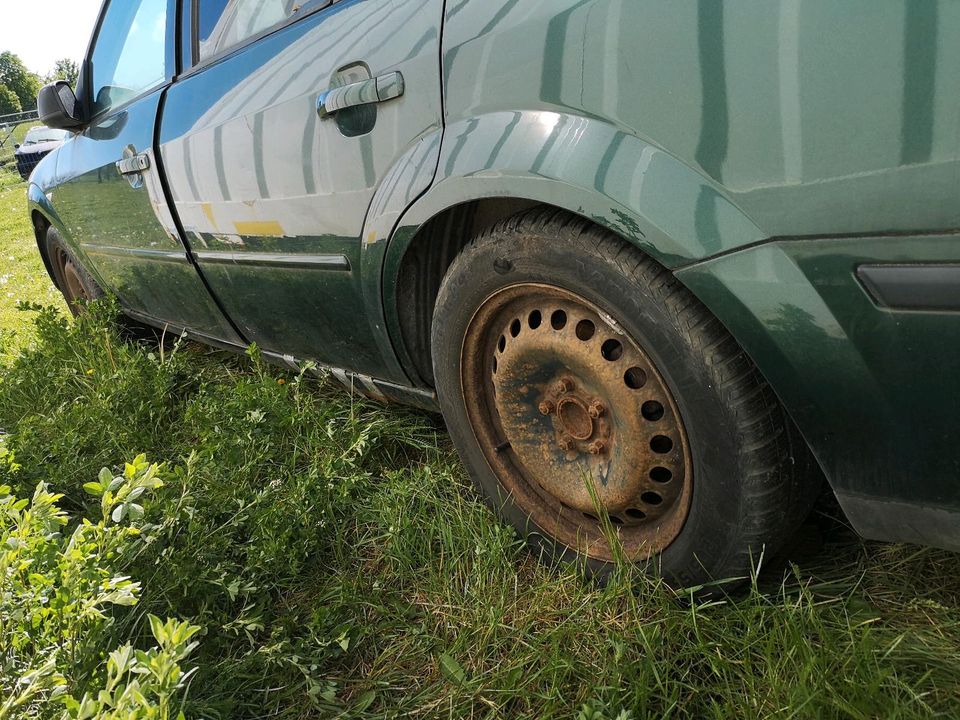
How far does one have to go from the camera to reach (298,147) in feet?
6.13

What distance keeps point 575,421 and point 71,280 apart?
378 centimetres

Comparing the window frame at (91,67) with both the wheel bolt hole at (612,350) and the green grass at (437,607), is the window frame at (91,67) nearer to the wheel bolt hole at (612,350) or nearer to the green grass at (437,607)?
the green grass at (437,607)

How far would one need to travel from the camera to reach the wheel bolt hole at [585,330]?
1478 mm

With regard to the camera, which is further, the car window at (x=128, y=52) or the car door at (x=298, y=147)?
the car window at (x=128, y=52)

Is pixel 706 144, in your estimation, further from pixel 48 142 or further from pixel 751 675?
pixel 48 142

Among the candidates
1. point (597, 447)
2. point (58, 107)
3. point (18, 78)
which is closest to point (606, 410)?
point (597, 447)

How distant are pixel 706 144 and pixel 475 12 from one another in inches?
23.1

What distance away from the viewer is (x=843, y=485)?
1.14 metres

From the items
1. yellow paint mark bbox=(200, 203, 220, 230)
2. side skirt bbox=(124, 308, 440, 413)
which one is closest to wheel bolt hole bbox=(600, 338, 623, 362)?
side skirt bbox=(124, 308, 440, 413)

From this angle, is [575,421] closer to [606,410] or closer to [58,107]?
[606,410]

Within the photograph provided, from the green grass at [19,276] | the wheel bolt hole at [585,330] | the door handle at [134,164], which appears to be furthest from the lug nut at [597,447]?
the green grass at [19,276]

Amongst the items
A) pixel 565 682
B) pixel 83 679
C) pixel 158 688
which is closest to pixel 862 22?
pixel 565 682

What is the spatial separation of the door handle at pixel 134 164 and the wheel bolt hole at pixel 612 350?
76.6 inches

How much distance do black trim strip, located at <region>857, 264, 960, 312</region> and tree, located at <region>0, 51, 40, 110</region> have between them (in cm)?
8148
